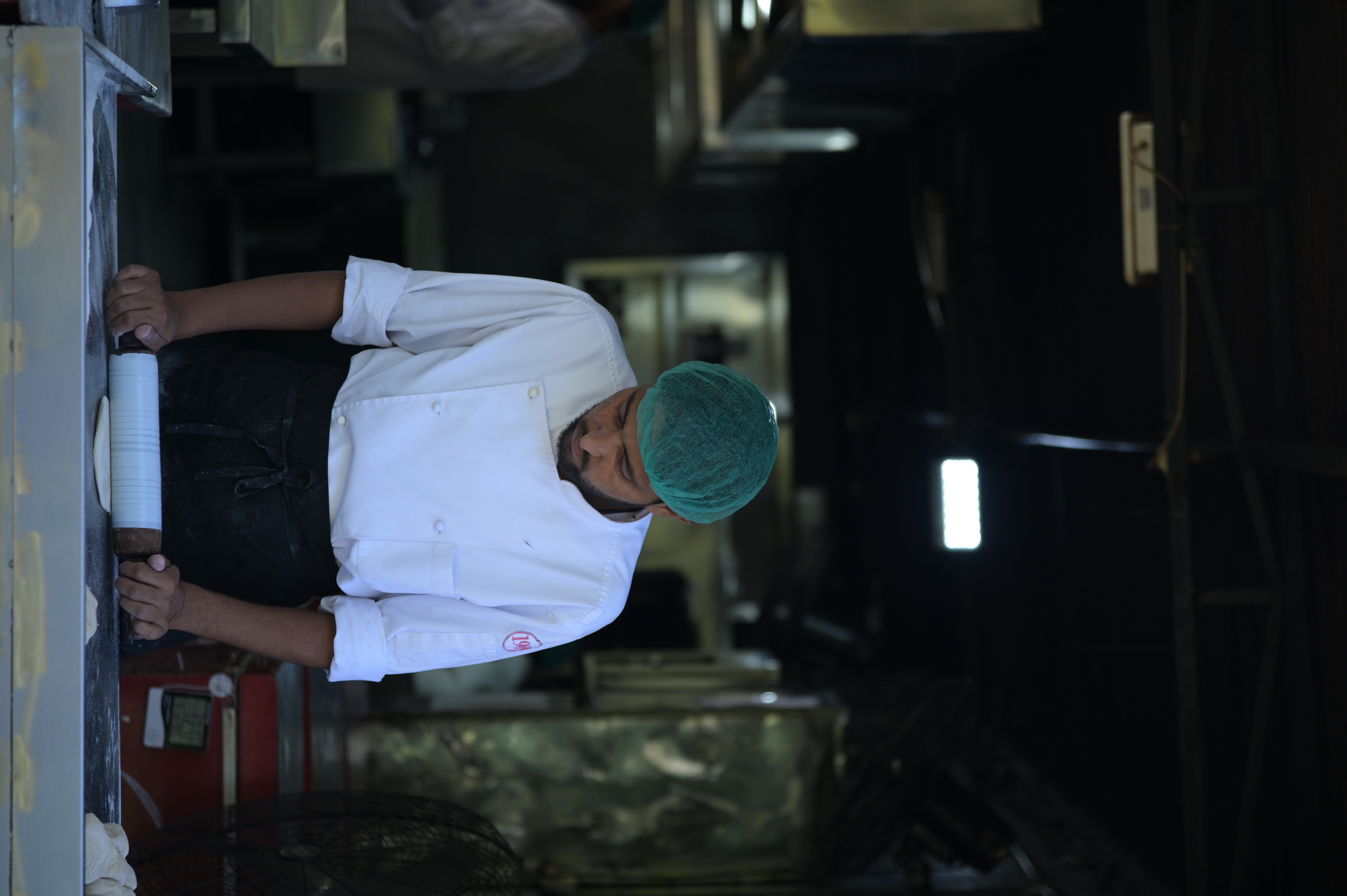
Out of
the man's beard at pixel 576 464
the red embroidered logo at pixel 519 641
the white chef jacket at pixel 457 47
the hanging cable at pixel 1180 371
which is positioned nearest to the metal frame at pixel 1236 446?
the hanging cable at pixel 1180 371

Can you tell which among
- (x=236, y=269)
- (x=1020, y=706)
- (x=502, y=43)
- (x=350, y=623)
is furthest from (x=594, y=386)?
(x=236, y=269)

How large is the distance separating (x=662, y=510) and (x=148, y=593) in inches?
32.0

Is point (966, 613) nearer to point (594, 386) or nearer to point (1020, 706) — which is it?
point (1020, 706)

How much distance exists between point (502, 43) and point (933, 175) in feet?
5.84

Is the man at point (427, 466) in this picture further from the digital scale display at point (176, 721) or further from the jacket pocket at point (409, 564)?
the digital scale display at point (176, 721)

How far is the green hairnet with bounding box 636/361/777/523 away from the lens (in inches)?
62.2

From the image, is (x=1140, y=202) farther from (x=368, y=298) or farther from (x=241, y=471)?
(x=241, y=471)

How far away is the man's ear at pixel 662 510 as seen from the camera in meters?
1.74

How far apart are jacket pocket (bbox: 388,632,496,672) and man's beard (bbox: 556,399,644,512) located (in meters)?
0.28

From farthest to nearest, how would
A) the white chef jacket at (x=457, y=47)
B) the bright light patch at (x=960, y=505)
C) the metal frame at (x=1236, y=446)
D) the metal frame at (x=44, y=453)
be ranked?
the bright light patch at (x=960, y=505), the white chef jacket at (x=457, y=47), the metal frame at (x=1236, y=446), the metal frame at (x=44, y=453)

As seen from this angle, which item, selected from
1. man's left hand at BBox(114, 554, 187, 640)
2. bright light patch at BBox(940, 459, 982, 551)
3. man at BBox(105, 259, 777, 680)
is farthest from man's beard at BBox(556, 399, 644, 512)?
bright light patch at BBox(940, 459, 982, 551)

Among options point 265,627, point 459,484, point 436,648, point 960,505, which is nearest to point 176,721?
point 265,627

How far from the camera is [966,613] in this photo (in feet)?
13.8

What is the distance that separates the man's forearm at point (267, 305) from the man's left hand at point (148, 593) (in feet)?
1.17
